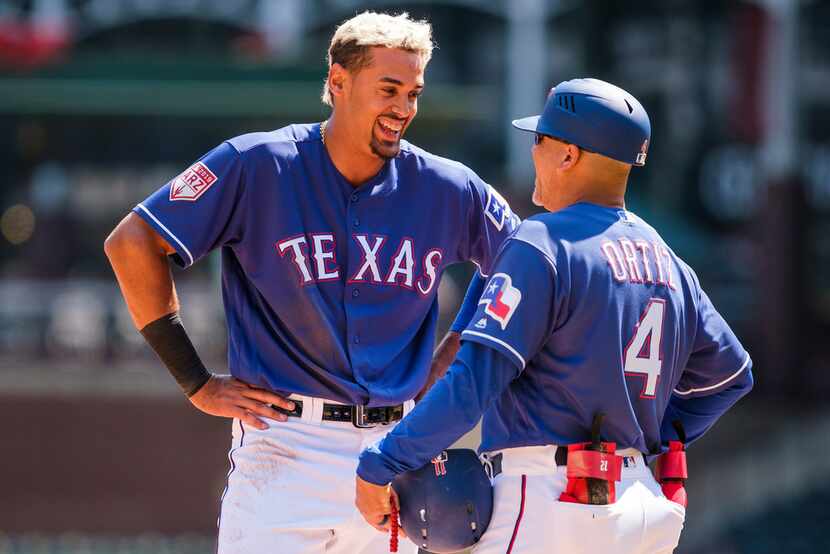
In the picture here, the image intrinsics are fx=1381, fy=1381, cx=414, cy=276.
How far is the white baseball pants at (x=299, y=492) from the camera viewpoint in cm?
375

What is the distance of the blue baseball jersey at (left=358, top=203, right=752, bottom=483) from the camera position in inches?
128

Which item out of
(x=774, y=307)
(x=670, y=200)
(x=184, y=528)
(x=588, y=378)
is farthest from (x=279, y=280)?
(x=670, y=200)

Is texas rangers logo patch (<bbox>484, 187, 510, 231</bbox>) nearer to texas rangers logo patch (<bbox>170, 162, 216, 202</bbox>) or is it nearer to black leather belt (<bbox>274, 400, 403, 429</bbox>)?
black leather belt (<bbox>274, 400, 403, 429</bbox>)

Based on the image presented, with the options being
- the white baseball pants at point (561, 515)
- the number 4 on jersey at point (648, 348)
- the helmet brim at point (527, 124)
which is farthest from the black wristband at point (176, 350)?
the number 4 on jersey at point (648, 348)

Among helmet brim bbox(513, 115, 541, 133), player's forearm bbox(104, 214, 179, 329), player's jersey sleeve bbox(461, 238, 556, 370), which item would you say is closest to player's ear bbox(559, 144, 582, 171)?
helmet brim bbox(513, 115, 541, 133)

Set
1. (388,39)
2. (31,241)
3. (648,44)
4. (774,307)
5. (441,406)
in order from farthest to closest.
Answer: (648,44)
(31,241)
(774,307)
(388,39)
(441,406)

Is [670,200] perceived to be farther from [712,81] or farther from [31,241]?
[31,241]

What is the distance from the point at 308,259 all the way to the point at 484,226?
0.59m

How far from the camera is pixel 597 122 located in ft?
11.3

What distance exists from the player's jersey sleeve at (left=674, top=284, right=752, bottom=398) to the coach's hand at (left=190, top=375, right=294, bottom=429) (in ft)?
3.61

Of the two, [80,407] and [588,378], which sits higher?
[588,378]

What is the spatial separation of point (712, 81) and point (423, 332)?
21.0 m

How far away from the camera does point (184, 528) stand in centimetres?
1420

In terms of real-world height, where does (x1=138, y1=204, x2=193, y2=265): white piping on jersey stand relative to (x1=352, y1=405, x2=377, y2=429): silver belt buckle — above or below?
above
